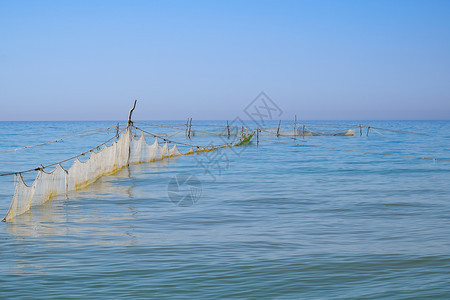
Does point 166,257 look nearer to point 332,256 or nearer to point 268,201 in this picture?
point 332,256

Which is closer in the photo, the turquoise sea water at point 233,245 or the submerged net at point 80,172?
the turquoise sea water at point 233,245

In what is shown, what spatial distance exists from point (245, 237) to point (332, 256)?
1.86 meters

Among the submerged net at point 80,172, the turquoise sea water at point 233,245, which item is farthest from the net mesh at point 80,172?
the turquoise sea water at point 233,245

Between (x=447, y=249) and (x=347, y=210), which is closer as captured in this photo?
(x=447, y=249)

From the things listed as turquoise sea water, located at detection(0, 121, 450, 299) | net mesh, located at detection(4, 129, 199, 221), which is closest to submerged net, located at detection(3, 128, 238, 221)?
net mesh, located at detection(4, 129, 199, 221)

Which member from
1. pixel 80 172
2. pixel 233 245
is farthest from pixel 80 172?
pixel 233 245

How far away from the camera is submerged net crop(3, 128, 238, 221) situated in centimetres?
1127

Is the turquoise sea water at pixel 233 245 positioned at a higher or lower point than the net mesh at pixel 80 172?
lower

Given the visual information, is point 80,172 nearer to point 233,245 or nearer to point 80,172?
point 80,172

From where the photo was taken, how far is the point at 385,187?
17391mm

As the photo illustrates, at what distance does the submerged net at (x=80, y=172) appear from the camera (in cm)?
1127

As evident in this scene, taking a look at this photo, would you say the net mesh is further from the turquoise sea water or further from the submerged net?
the turquoise sea water

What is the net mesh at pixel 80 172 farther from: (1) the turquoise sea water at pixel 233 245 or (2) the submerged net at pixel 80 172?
(1) the turquoise sea water at pixel 233 245

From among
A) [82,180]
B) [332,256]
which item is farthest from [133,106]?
[332,256]
